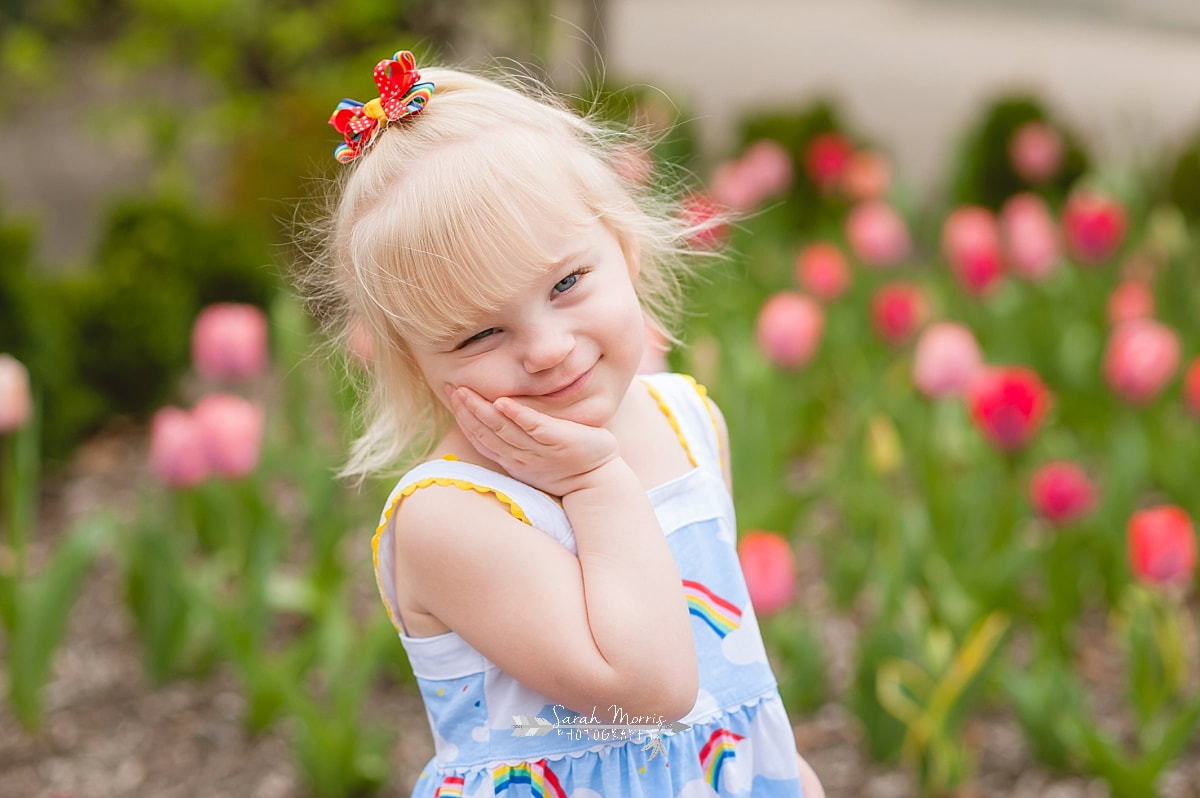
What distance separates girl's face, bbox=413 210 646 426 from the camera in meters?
1.05

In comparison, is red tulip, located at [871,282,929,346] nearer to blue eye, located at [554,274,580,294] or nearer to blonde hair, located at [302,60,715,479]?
blonde hair, located at [302,60,715,479]

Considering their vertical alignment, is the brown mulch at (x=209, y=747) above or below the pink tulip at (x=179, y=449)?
below

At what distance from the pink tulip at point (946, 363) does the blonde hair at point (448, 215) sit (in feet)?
5.64

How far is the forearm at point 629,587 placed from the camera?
1032mm

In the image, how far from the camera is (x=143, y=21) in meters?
6.56

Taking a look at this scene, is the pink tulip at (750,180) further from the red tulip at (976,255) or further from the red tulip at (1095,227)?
the red tulip at (1095,227)

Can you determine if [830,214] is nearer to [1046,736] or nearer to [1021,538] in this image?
[1021,538]

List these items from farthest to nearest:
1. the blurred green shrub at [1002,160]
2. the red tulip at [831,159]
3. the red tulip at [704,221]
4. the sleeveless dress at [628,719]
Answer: the blurred green shrub at [1002,160], the red tulip at [831,159], the red tulip at [704,221], the sleeveless dress at [628,719]

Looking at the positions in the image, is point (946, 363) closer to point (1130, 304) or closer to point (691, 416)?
point (1130, 304)

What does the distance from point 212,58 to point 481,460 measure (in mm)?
5591

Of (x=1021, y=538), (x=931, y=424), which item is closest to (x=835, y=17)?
(x=931, y=424)

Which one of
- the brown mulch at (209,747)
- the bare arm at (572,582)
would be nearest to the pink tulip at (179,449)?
the brown mulch at (209,747)

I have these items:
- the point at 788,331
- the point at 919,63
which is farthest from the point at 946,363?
the point at 919,63

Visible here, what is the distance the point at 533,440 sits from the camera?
1.06 m
